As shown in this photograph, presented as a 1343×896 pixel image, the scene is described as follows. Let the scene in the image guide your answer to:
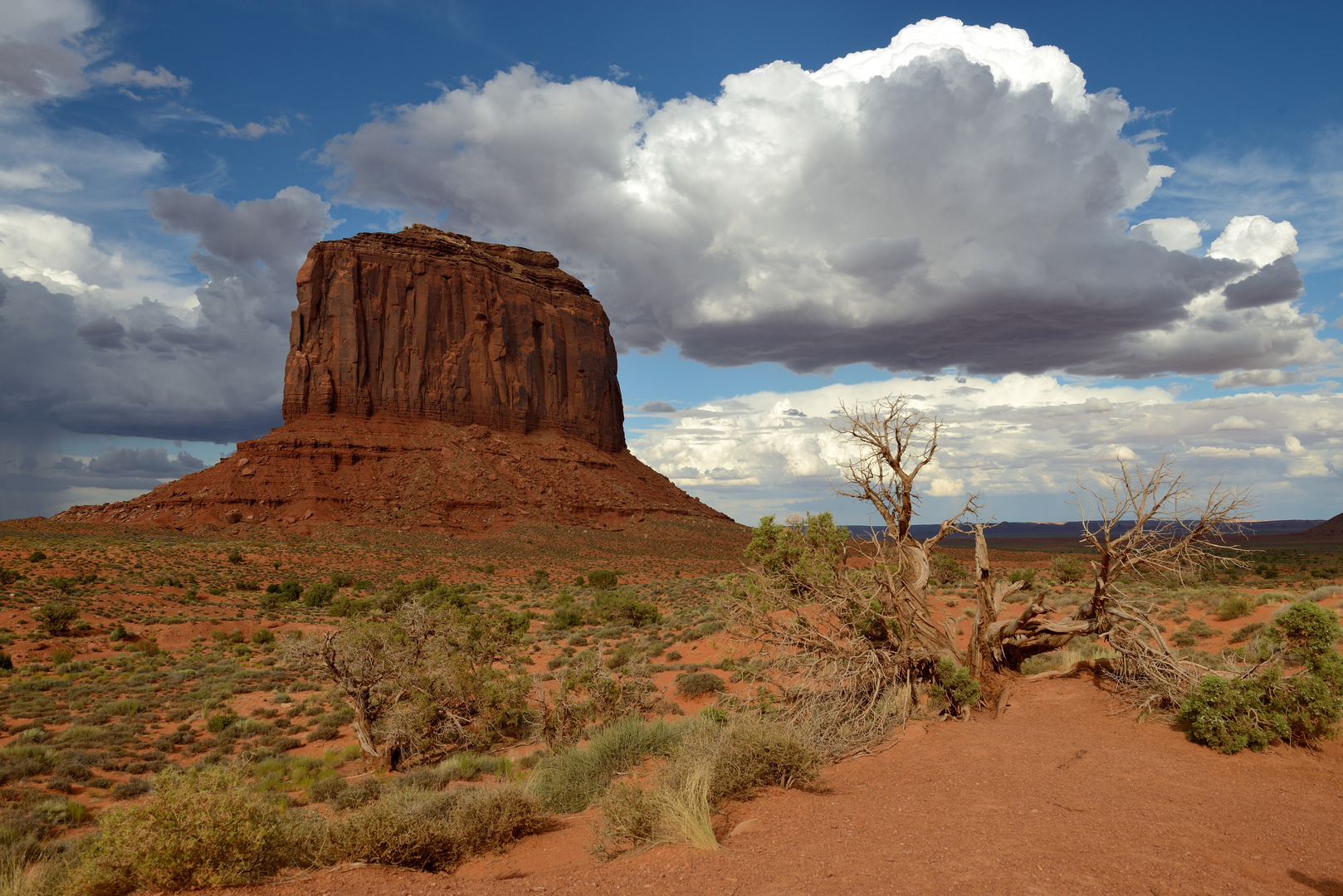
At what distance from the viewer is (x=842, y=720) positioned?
9211 millimetres

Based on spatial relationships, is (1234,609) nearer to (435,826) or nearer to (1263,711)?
(1263,711)

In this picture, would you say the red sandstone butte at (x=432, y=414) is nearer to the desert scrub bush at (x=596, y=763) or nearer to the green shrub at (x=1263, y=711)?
the desert scrub bush at (x=596, y=763)

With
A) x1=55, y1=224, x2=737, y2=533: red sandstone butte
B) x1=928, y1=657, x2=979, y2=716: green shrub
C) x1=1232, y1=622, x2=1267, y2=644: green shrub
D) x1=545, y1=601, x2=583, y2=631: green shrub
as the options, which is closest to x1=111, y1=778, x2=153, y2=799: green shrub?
x1=928, y1=657, x2=979, y2=716: green shrub

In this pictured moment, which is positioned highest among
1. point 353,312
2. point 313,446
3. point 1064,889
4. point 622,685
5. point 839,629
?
point 353,312

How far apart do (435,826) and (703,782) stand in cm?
241

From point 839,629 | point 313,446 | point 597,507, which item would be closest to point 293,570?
point 313,446

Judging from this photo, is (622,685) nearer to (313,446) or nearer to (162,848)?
(162,848)

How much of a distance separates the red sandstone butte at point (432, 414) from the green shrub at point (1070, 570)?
4144cm

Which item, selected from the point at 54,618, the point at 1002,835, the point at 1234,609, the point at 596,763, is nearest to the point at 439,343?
the point at 54,618

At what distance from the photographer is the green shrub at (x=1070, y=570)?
24281mm

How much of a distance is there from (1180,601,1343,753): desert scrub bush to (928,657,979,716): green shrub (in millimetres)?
2462

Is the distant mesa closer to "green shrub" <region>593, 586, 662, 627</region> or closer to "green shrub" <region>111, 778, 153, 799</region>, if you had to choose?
"green shrub" <region>593, 586, 662, 627</region>

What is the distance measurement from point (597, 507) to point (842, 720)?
55.4 metres

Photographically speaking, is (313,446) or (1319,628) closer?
(1319,628)
